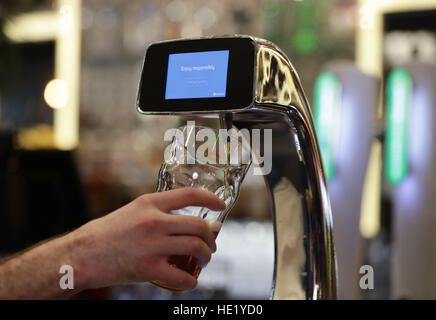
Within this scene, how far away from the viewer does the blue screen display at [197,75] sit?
0.52 metres

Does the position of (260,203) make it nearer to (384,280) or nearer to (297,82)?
(384,280)

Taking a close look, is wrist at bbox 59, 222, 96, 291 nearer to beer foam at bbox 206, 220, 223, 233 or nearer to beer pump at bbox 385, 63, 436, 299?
beer foam at bbox 206, 220, 223, 233

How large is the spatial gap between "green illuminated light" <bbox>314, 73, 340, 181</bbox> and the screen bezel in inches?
34.8

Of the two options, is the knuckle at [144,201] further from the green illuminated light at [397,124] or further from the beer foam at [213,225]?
the green illuminated light at [397,124]

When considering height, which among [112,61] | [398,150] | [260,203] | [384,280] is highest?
[112,61]

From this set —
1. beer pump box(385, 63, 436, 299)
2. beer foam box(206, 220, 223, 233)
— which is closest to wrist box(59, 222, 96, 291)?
beer foam box(206, 220, 223, 233)

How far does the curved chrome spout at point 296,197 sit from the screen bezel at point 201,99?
0.04 metres

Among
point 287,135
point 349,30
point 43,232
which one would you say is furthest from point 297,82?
point 349,30

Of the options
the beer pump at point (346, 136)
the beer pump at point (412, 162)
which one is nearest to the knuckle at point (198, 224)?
the beer pump at point (346, 136)

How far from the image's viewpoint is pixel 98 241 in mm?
502

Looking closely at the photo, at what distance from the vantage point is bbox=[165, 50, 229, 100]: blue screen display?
52 centimetres

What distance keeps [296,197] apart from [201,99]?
0.19 m

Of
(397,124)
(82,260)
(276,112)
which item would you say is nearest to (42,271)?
(82,260)

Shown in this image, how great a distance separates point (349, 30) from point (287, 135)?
2.88m
